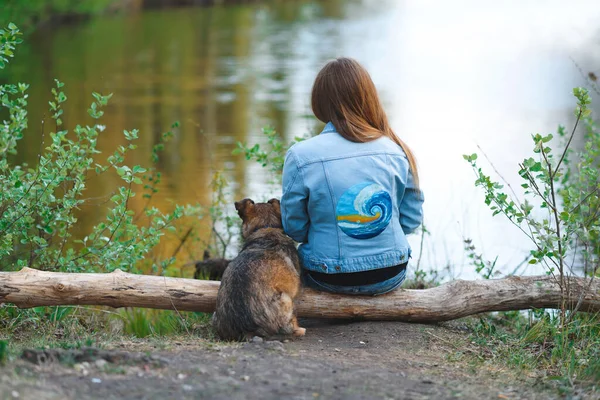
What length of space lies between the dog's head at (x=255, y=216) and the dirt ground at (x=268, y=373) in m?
0.85

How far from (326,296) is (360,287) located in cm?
24

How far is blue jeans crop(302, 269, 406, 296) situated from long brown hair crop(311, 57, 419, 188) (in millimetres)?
772

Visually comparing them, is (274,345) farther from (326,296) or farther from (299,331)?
(326,296)

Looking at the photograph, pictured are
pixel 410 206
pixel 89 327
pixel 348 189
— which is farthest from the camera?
pixel 89 327

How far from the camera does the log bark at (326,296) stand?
5.15 m

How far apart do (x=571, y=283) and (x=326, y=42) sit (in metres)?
21.3

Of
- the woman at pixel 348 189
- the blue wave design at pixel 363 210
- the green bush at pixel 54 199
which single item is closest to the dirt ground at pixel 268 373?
the woman at pixel 348 189

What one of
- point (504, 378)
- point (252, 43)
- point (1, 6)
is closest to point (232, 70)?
point (252, 43)

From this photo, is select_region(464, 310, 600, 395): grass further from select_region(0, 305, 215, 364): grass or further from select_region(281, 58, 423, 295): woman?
select_region(0, 305, 215, 364): grass

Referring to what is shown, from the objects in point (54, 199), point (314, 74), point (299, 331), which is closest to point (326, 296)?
point (299, 331)

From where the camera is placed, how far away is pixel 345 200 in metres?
5.01

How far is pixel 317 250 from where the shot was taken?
203 inches

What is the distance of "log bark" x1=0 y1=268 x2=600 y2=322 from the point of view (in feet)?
16.9

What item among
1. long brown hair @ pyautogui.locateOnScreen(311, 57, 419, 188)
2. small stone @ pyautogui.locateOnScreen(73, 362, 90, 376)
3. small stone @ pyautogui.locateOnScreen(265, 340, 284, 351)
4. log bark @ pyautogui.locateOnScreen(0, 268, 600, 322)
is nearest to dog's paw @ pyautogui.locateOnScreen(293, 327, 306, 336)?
log bark @ pyautogui.locateOnScreen(0, 268, 600, 322)
